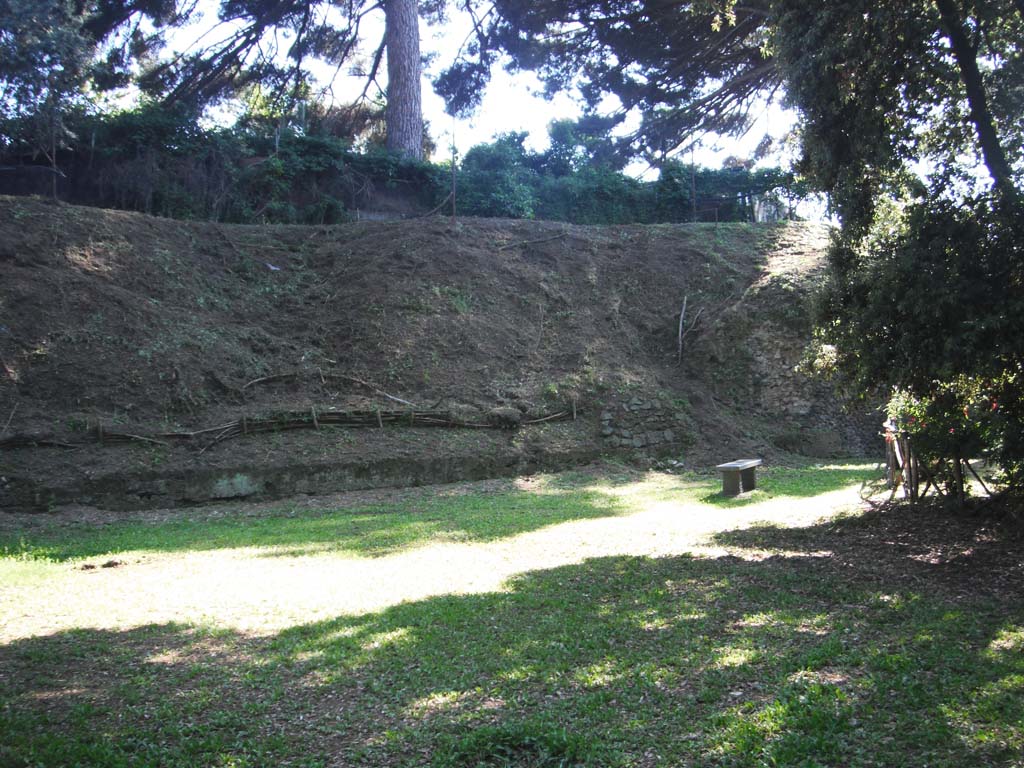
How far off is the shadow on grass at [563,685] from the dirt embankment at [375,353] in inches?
316

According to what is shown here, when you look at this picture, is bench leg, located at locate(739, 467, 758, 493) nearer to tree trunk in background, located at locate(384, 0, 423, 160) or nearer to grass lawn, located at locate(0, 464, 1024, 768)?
grass lawn, located at locate(0, 464, 1024, 768)

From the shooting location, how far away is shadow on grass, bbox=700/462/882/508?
1221cm

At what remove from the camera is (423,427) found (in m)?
15.4

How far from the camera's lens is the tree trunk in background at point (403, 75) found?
2597 centimetres

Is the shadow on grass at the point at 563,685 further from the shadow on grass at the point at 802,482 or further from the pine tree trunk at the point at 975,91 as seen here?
the shadow on grass at the point at 802,482

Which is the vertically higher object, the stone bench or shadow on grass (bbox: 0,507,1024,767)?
the stone bench

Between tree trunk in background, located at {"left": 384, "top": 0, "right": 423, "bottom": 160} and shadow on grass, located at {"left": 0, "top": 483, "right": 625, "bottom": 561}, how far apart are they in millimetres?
16730

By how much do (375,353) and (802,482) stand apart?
9.34 m

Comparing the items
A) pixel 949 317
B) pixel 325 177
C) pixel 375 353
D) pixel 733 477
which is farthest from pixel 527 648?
pixel 325 177

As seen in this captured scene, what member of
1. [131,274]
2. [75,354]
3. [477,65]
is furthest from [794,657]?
[477,65]

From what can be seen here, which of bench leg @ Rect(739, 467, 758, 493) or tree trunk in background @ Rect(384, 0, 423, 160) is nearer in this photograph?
bench leg @ Rect(739, 467, 758, 493)

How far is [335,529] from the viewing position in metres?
10.7

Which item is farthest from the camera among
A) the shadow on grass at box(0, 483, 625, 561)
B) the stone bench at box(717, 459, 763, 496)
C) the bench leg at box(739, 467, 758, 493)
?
the bench leg at box(739, 467, 758, 493)

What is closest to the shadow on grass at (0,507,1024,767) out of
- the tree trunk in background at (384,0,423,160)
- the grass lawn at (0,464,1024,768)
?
the grass lawn at (0,464,1024,768)
